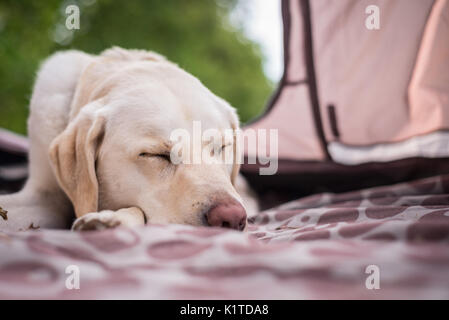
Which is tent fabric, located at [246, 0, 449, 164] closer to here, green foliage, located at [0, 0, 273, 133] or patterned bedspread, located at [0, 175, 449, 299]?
patterned bedspread, located at [0, 175, 449, 299]

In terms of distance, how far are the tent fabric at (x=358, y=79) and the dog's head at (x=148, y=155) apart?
4.65ft

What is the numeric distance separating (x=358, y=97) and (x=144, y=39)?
6371 millimetres

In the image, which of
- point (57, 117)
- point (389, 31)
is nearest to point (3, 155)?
point (57, 117)

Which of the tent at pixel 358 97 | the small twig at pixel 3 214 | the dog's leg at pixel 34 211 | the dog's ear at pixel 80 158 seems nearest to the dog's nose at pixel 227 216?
the dog's ear at pixel 80 158

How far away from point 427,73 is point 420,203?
125 cm

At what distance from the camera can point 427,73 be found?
2803 mm

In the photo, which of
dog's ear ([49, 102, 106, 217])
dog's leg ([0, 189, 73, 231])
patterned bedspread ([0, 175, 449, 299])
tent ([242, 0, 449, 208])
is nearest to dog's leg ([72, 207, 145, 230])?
patterned bedspread ([0, 175, 449, 299])

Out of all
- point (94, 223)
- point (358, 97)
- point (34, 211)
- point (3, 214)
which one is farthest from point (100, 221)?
point (358, 97)

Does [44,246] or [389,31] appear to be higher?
[389,31]

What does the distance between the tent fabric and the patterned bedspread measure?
1.97 metres

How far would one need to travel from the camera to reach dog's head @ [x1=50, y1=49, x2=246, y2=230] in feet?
5.16

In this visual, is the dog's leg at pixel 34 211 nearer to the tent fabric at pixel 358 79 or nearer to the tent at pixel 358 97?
the tent at pixel 358 97

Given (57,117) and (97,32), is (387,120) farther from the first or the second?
(97,32)
